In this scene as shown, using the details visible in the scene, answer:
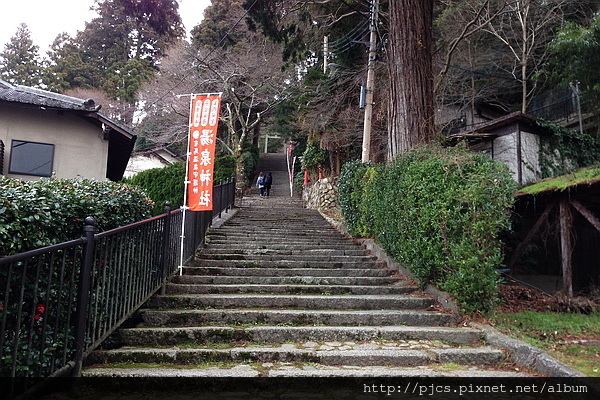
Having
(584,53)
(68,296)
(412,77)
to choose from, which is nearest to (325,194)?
(412,77)

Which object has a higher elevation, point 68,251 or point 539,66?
point 539,66

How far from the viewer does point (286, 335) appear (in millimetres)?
4391

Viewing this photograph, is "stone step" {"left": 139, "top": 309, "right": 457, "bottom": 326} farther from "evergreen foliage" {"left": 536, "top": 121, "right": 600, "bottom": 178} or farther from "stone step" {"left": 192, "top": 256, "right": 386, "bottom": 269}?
"evergreen foliage" {"left": 536, "top": 121, "right": 600, "bottom": 178}

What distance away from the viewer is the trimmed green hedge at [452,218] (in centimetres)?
468

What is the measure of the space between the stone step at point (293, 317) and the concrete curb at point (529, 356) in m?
0.62

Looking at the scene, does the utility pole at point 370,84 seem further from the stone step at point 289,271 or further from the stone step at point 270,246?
the stone step at point 289,271

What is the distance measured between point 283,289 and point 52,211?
3.42 metres

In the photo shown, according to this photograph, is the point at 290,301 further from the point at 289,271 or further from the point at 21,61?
the point at 21,61

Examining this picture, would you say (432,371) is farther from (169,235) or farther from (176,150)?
(176,150)

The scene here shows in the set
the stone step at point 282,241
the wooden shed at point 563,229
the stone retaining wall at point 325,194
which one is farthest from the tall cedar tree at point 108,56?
the wooden shed at point 563,229

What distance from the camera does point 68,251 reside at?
122 inches

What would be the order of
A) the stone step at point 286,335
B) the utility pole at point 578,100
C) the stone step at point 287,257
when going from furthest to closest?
the utility pole at point 578,100 < the stone step at point 287,257 < the stone step at point 286,335

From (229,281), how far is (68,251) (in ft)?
10.3

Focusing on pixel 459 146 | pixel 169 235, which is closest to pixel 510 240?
pixel 459 146
